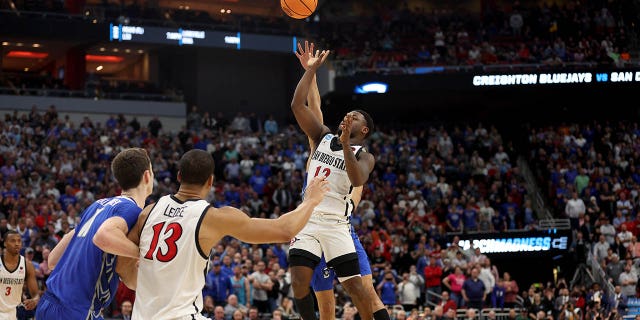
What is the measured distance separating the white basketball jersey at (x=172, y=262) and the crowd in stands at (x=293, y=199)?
450 inches

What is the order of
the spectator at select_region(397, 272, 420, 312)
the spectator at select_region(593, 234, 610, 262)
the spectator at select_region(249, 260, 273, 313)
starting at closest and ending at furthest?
1. the spectator at select_region(249, 260, 273, 313)
2. the spectator at select_region(397, 272, 420, 312)
3. the spectator at select_region(593, 234, 610, 262)

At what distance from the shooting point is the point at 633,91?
38.0m

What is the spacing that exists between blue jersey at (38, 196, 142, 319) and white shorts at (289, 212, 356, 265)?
9.69 feet

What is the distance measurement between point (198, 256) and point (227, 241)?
1781cm

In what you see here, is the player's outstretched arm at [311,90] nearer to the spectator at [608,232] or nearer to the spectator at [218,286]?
the spectator at [218,286]

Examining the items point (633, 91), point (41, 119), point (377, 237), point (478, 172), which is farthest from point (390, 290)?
point (633, 91)

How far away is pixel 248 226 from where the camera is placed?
6.54 meters

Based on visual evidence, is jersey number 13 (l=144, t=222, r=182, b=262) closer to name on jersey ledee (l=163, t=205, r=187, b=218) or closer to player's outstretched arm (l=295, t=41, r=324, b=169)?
name on jersey ledee (l=163, t=205, r=187, b=218)

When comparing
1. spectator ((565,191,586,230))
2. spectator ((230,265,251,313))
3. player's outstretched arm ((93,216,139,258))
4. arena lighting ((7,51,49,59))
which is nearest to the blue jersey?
player's outstretched arm ((93,216,139,258))

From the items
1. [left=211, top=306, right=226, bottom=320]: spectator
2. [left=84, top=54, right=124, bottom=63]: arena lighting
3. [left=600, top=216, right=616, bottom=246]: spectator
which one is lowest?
[left=211, top=306, right=226, bottom=320]: spectator

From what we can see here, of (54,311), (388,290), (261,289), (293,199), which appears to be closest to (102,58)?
(293,199)

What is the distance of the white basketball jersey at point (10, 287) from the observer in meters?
12.7

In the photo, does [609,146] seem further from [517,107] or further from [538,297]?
[538,297]

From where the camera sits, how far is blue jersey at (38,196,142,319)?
23.5 ft
